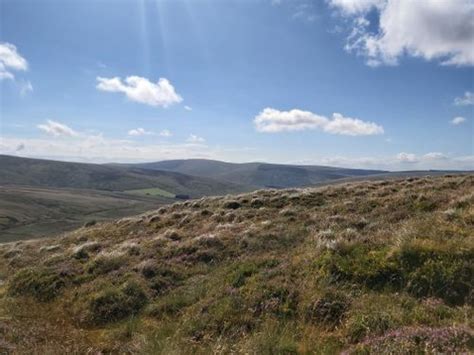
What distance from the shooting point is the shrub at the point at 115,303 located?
31.3 ft

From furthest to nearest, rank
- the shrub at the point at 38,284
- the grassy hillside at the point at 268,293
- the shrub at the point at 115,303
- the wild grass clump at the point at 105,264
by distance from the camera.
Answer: the wild grass clump at the point at 105,264 → the shrub at the point at 38,284 → the shrub at the point at 115,303 → the grassy hillside at the point at 268,293

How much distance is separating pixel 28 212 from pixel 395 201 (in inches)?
6465

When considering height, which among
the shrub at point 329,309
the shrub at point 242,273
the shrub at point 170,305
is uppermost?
the shrub at point 329,309

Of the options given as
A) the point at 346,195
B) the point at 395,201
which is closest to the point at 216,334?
Answer: the point at 395,201

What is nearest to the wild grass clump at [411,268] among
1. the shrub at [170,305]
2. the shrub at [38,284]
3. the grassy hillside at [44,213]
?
the shrub at [170,305]

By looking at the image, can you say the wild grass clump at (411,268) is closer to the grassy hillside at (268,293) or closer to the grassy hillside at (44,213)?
the grassy hillside at (268,293)

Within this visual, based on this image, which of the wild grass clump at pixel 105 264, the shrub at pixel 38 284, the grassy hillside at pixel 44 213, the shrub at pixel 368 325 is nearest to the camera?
the shrub at pixel 368 325

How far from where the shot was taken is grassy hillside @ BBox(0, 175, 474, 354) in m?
6.32

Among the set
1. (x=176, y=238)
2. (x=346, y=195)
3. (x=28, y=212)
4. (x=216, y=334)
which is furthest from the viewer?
(x=28, y=212)

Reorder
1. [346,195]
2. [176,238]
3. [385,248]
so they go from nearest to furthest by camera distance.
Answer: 1. [385,248]
2. [176,238]
3. [346,195]

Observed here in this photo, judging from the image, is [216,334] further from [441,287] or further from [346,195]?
[346,195]

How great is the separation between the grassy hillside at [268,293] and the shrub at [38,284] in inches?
2.1

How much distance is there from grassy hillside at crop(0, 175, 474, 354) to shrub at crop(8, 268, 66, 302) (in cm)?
5

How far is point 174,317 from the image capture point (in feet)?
28.2
